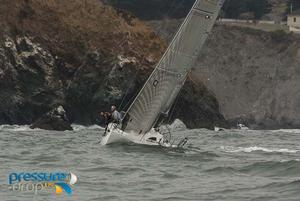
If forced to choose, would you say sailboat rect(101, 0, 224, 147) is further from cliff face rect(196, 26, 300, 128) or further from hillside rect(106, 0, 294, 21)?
hillside rect(106, 0, 294, 21)

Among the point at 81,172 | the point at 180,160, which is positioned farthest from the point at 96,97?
the point at 81,172

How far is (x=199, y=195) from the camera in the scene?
15.6 m

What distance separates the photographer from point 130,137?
27922mm

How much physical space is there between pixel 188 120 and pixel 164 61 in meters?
31.5

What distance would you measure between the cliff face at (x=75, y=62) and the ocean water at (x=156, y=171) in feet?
87.6

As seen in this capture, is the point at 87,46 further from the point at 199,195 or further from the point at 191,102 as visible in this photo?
the point at 199,195

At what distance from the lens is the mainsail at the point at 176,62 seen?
28.3m

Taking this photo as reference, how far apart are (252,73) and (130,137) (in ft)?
240

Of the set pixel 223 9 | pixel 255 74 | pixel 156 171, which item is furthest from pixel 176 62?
pixel 223 9
